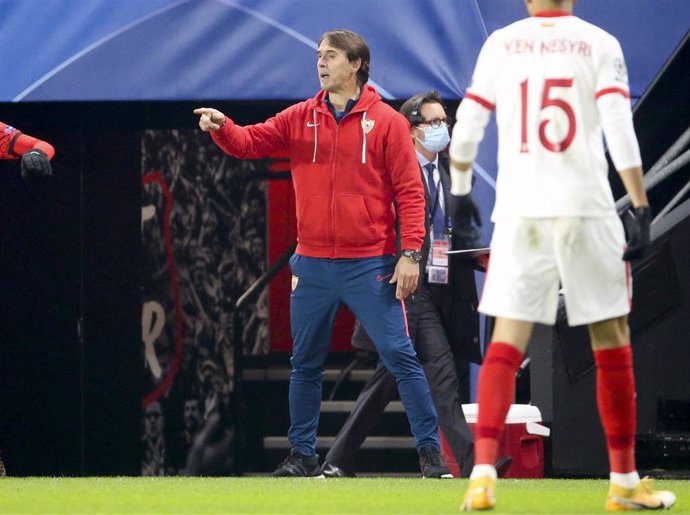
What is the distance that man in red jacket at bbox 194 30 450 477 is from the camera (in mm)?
7590

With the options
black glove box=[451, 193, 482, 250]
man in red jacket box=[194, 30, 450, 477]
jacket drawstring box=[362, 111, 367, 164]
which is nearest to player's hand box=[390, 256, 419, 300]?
man in red jacket box=[194, 30, 450, 477]

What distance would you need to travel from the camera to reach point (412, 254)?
25.0ft

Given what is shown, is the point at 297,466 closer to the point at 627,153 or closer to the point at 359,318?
the point at 359,318

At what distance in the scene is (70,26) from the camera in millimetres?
9102

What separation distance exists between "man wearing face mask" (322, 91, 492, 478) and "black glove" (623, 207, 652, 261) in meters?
2.68

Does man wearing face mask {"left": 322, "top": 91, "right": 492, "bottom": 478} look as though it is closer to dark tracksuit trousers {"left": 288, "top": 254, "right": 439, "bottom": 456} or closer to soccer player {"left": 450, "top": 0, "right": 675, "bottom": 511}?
dark tracksuit trousers {"left": 288, "top": 254, "right": 439, "bottom": 456}

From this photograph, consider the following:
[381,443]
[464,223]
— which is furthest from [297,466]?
[381,443]

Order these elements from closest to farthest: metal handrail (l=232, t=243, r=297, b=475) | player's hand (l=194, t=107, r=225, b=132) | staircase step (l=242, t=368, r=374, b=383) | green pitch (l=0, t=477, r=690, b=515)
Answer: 1. green pitch (l=0, t=477, r=690, b=515)
2. player's hand (l=194, t=107, r=225, b=132)
3. metal handrail (l=232, t=243, r=297, b=475)
4. staircase step (l=242, t=368, r=374, b=383)

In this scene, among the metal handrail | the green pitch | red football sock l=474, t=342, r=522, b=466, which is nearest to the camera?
red football sock l=474, t=342, r=522, b=466

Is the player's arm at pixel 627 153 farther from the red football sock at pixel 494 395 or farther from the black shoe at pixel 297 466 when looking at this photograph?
the black shoe at pixel 297 466

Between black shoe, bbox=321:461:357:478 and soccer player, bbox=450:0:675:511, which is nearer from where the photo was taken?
soccer player, bbox=450:0:675:511

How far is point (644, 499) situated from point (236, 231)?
7784mm

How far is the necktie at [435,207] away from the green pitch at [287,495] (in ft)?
4.65

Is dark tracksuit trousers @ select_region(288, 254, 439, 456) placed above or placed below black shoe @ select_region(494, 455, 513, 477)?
above
